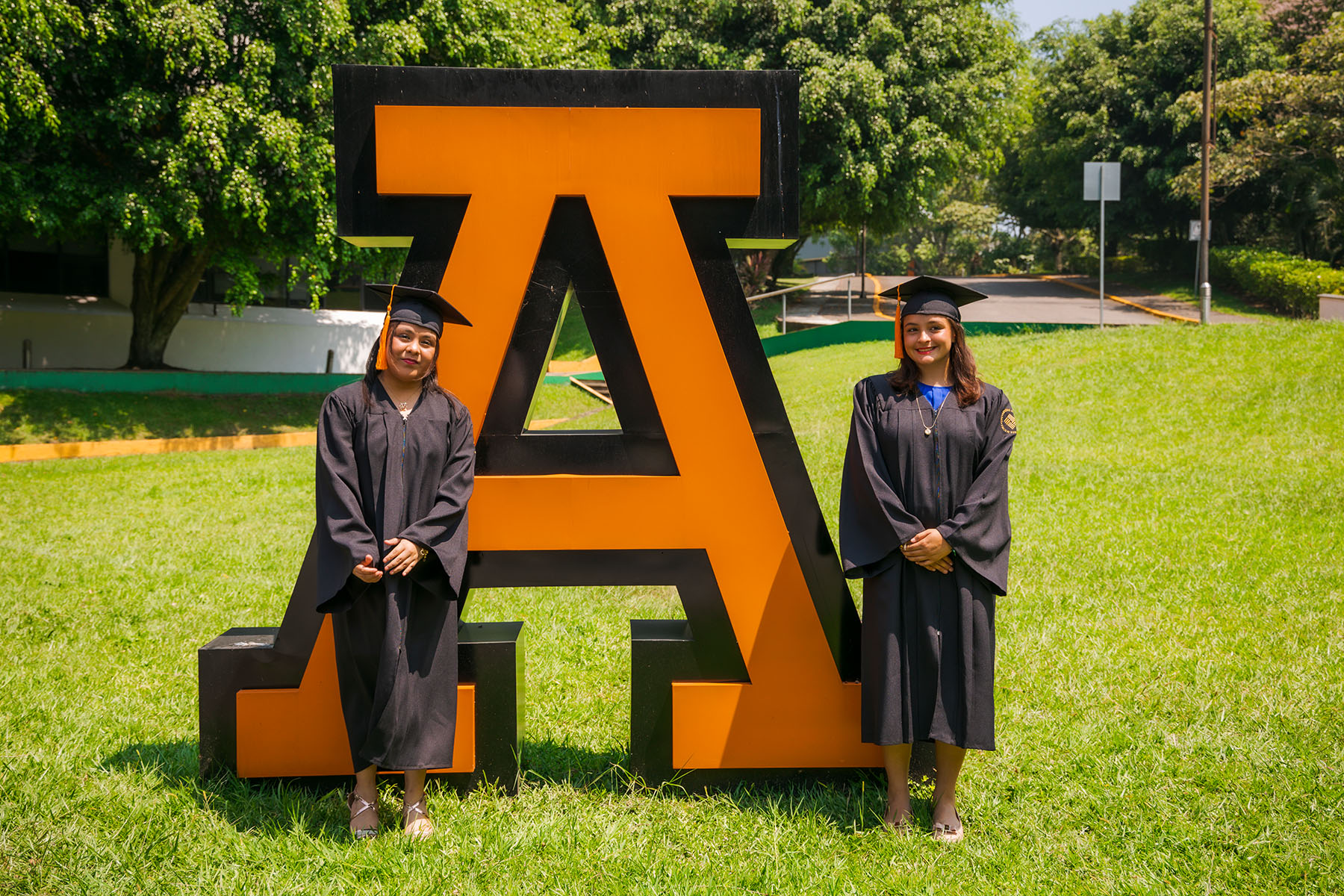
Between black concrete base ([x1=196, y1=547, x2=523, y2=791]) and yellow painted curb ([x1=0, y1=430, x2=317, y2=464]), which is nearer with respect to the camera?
black concrete base ([x1=196, y1=547, x2=523, y2=791])

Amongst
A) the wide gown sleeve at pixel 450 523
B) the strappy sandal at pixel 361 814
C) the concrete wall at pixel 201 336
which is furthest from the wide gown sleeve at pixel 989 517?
the concrete wall at pixel 201 336

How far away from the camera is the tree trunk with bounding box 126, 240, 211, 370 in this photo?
56.9 ft

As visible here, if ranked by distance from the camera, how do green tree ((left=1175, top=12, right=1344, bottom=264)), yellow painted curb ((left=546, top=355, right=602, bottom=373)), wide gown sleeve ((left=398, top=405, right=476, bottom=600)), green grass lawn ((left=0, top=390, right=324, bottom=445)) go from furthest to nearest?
yellow painted curb ((left=546, top=355, right=602, bottom=373))
green tree ((left=1175, top=12, right=1344, bottom=264))
green grass lawn ((left=0, top=390, right=324, bottom=445))
wide gown sleeve ((left=398, top=405, right=476, bottom=600))

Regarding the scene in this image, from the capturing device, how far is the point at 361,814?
3.57m

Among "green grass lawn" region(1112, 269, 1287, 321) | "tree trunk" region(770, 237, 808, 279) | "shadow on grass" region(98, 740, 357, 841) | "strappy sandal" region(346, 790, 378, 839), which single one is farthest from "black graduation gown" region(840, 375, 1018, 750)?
"tree trunk" region(770, 237, 808, 279)

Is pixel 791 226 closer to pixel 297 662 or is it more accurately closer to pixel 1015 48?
pixel 297 662

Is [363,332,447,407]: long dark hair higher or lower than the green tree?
lower

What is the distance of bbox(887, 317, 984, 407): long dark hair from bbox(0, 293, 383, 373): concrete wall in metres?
18.5

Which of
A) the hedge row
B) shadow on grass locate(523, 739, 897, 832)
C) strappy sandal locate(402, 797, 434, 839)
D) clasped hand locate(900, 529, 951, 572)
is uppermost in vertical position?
the hedge row

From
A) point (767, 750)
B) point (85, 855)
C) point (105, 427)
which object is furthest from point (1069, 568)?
point (105, 427)

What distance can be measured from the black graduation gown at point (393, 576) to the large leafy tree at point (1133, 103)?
30.1 meters

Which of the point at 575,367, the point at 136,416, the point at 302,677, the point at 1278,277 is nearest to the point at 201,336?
the point at 136,416

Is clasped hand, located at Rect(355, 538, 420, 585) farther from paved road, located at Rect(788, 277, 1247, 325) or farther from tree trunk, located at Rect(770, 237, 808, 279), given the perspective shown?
tree trunk, located at Rect(770, 237, 808, 279)

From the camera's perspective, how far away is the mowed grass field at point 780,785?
3.36 m
